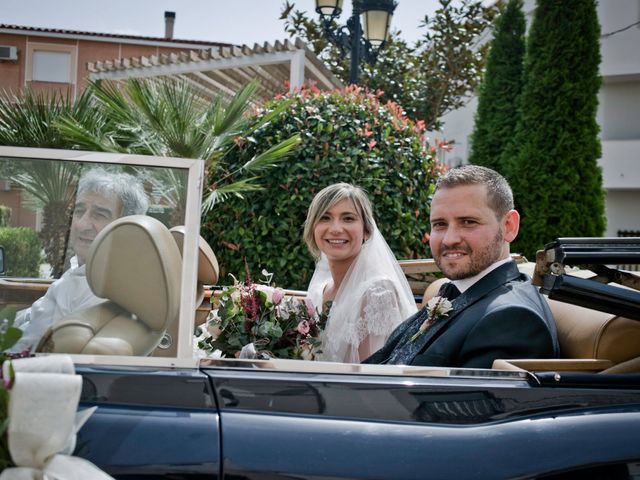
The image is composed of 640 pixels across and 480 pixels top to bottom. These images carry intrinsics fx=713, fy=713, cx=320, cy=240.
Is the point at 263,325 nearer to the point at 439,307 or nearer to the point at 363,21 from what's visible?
the point at 439,307

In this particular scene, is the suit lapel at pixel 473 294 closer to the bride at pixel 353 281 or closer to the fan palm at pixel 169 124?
the bride at pixel 353 281

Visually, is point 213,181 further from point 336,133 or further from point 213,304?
point 213,304

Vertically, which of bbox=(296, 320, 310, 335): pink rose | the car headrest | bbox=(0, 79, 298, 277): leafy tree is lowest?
bbox=(296, 320, 310, 335): pink rose

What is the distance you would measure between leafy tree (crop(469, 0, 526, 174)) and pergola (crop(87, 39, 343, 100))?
10.3ft

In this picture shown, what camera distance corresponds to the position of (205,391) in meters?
1.69

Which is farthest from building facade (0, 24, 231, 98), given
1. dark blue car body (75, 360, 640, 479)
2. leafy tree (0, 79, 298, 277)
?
dark blue car body (75, 360, 640, 479)

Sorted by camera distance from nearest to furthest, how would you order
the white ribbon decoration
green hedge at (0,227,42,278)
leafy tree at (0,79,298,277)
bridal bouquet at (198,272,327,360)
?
the white ribbon decoration < green hedge at (0,227,42,278) < bridal bouquet at (198,272,327,360) < leafy tree at (0,79,298,277)

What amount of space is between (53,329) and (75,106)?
519cm

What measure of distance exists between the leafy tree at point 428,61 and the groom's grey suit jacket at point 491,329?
13064mm

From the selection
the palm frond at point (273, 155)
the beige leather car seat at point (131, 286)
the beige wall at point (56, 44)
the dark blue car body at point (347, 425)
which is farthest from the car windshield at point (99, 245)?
the beige wall at point (56, 44)

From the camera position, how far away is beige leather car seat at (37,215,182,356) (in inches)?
73.6

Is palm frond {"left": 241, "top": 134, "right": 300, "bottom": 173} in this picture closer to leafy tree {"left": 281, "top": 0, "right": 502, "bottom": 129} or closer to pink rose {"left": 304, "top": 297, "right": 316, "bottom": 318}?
pink rose {"left": 304, "top": 297, "right": 316, "bottom": 318}

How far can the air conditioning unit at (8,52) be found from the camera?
28.2 metres

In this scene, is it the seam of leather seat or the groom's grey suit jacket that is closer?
the seam of leather seat
